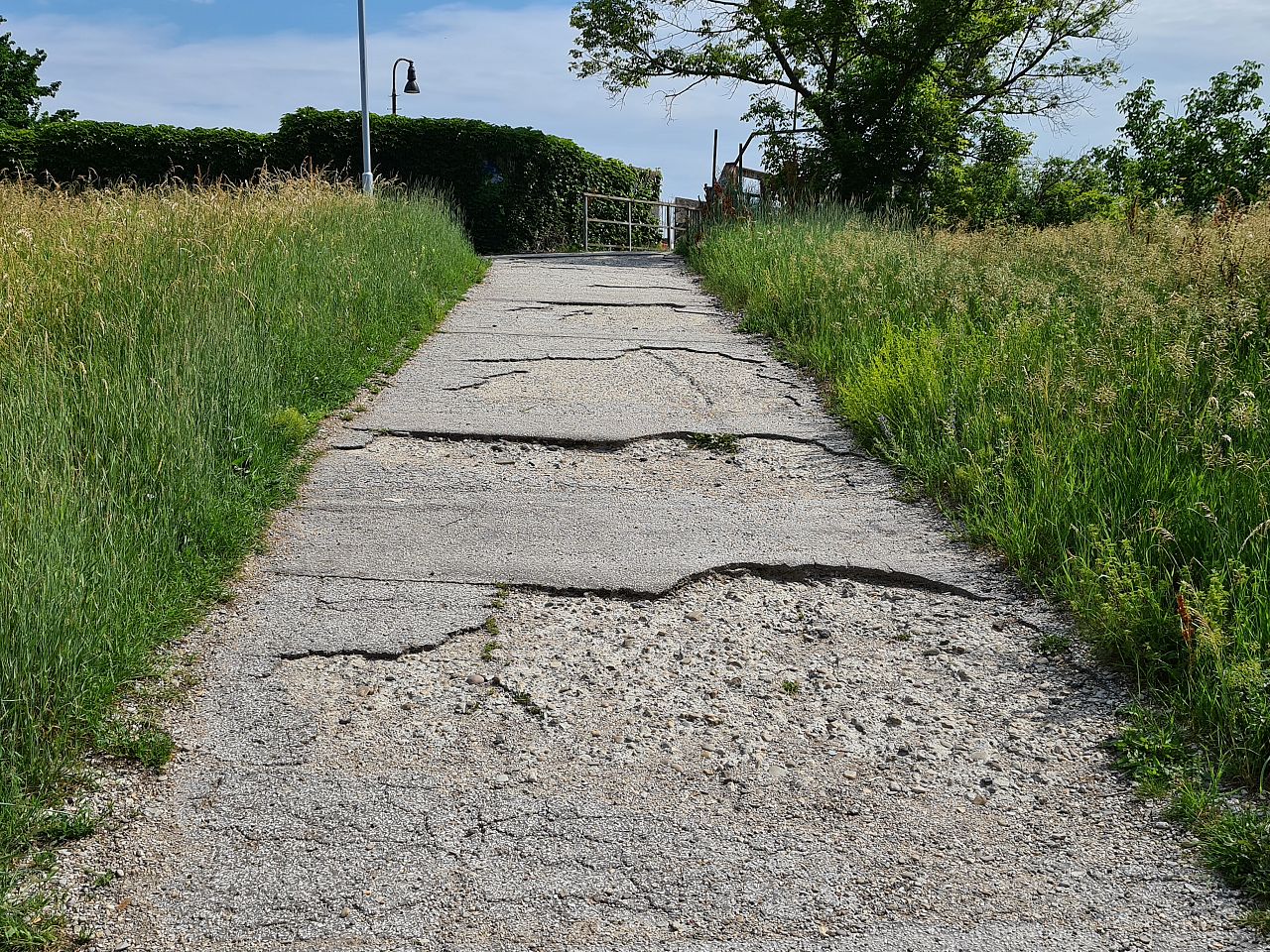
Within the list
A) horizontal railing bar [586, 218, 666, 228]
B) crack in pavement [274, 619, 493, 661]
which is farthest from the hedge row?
crack in pavement [274, 619, 493, 661]

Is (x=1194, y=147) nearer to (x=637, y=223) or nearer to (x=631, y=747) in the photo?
(x=637, y=223)

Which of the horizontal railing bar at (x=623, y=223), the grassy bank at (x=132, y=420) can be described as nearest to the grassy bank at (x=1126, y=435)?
the grassy bank at (x=132, y=420)

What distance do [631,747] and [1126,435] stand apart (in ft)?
8.96

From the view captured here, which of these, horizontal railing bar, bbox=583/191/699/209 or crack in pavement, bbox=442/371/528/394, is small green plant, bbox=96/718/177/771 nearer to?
crack in pavement, bbox=442/371/528/394

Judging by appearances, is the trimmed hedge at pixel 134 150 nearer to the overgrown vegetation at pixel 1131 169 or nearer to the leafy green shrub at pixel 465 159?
the leafy green shrub at pixel 465 159

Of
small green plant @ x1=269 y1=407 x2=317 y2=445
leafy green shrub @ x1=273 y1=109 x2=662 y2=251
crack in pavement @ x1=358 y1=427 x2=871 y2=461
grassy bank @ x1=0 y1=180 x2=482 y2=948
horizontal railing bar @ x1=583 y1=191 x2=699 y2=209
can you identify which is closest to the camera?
grassy bank @ x1=0 y1=180 x2=482 y2=948

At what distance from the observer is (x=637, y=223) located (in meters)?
27.9

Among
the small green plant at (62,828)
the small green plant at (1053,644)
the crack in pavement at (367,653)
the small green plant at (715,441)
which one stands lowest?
the small green plant at (62,828)

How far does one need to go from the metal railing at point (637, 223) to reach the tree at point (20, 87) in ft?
70.4

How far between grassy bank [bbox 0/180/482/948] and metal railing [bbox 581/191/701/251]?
16.3m

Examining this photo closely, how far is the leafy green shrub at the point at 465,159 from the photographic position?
20.6 meters

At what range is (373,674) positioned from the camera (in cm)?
326

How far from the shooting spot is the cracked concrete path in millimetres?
2273

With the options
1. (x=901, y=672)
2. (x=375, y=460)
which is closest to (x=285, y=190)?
(x=375, y=460)
